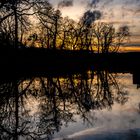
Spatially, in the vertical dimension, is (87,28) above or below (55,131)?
above

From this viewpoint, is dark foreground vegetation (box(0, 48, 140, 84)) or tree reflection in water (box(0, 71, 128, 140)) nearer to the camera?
tree reflection in water (box(0, 71, 128, 140))

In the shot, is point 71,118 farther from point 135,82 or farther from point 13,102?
point 135,82

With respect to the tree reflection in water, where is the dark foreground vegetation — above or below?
above

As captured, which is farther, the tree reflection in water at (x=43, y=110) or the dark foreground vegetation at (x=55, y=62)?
the dark foreground vegetation at (x=55, y=62)

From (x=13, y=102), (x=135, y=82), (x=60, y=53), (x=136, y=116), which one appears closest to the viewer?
(x=136, y=116)

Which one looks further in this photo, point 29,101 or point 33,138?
point 29,101

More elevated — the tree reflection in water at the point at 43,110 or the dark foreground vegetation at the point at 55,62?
the dark foreground vegetation at the point at 55,62

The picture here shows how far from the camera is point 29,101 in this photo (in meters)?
19.9

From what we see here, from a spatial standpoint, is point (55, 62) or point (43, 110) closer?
point (43, 110)

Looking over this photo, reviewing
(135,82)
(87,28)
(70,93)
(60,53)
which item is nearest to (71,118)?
(70,93)

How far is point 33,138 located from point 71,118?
13.9 feet

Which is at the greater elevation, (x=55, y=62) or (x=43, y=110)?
(x=55, y=62)

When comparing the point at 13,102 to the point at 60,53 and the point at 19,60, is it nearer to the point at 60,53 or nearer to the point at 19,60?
the point at 19,60

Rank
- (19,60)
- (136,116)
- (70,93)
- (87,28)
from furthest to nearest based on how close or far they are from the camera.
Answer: (87,28) → (19,60) → (70,93) → (136,116)
